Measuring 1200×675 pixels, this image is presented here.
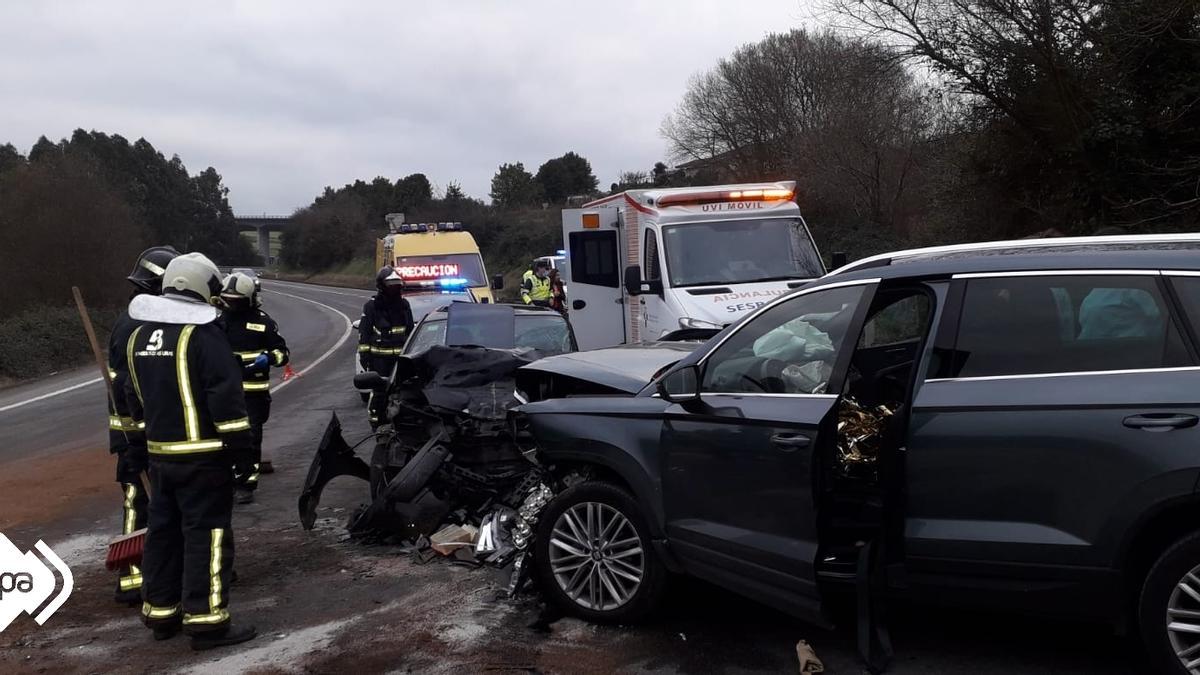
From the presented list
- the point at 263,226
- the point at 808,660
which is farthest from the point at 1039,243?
the point at 263,226

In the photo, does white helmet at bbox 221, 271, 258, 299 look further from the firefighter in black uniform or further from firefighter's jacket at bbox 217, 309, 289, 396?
the firefighter in black uniform

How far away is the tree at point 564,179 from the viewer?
6800cm

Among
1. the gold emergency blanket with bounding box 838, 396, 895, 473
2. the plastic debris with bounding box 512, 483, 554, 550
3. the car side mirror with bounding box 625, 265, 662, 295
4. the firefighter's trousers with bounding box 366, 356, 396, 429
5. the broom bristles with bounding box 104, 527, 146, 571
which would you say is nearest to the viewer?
the gold emergency blanket with bounding box 838, 396, 895, 473

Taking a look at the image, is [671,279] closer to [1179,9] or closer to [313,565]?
[313,565]

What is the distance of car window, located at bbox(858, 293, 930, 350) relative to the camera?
4990 millimetres

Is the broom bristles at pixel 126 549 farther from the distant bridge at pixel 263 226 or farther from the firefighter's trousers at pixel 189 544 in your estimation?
the distant bridge at pixel 263 226

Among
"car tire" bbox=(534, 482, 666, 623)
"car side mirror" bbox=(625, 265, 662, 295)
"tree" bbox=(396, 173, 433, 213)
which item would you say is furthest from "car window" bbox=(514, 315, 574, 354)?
"tree" bbox=(396, 173, 433, 213)

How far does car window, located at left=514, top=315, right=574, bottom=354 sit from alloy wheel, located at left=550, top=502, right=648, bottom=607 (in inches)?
170

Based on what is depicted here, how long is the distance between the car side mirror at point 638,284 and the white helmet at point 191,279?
5.87 meters

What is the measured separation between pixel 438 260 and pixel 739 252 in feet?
32.3

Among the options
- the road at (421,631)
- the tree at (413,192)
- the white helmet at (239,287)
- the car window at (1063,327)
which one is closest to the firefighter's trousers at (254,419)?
the road at (421,631)

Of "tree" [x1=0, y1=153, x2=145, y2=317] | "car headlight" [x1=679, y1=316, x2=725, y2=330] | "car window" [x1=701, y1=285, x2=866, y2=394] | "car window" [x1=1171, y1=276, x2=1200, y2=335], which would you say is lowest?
"car headlight" [x1=679, y1=316, x2=725, y2=330]

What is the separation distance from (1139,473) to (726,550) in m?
1.74

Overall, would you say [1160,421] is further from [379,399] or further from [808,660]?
[379,399]
